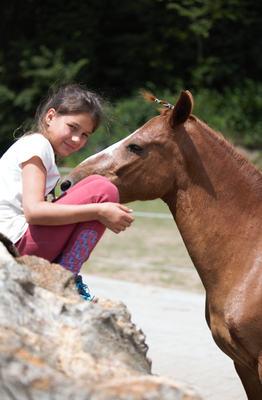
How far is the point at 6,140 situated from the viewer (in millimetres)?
19438

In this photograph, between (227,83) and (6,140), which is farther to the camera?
(227,83)

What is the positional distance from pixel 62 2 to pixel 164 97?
8439mm

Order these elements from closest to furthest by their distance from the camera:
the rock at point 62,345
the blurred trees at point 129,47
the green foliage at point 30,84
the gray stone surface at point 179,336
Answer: the rock at point 62,345 < the gray stone surface at point 179,336 < the green foliage at point 30,84 < the blurred trees at point 129,47

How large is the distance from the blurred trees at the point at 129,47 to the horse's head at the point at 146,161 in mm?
18105

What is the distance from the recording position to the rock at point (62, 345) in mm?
845

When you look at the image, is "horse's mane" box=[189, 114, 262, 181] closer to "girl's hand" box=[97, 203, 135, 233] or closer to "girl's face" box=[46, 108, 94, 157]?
"girl's face" box=[46, 108, 94, 157]

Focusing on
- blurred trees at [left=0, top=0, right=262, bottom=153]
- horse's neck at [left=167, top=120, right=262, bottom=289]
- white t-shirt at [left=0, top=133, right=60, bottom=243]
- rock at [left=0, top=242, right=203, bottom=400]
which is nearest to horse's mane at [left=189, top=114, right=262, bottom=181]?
horse's neck at [left=167, top=120, right=262, bottom=289]

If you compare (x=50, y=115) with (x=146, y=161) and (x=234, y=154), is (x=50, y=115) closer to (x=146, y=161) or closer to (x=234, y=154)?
(x=146, y=161)

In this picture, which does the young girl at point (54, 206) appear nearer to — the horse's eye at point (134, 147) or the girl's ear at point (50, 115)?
the girl's ear at point (50, 115)

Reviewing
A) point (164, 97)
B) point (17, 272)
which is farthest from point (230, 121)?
point (17, 272)

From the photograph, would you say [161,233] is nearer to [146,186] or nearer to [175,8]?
[146,186]

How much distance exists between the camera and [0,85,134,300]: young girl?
1.65 m

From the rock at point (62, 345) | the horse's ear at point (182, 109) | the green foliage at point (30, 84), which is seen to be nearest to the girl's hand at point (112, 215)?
the rock at point (62, 345)

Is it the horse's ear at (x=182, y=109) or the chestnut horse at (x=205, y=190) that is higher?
the horse's ear at (x=182, y=109)
